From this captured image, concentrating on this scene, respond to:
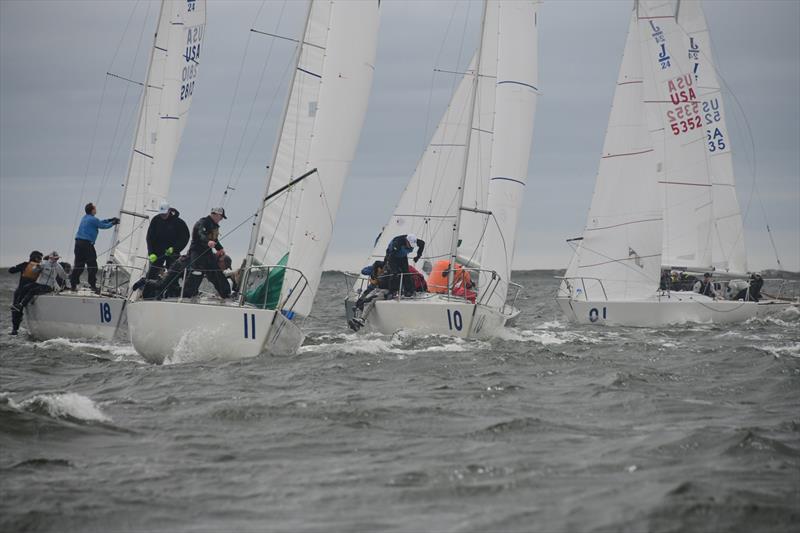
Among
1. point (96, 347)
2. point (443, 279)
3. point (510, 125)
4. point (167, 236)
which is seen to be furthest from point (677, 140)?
point (96, 347)

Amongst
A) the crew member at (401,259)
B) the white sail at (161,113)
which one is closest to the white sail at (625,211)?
the crew member at (401,259)

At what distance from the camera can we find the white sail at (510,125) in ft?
69.3

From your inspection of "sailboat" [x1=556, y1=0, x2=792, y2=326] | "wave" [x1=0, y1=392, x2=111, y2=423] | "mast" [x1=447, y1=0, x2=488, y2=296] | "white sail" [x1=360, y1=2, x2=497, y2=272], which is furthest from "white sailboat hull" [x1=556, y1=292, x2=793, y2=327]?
"wave" [x1=0, y1=392, x2=111, y2=423]

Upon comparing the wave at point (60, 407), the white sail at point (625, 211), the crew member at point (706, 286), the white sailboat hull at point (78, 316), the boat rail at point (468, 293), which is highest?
the white sail at point (625, 211)

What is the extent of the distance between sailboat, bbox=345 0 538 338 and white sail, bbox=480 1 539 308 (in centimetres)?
2

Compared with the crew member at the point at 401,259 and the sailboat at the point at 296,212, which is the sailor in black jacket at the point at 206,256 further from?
the crew member at the point at 401,259

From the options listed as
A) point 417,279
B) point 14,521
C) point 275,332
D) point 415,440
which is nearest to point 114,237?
point 417,279

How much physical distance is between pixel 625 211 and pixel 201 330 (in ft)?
54.5

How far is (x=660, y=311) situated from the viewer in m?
26.7

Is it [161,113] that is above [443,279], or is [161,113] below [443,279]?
above

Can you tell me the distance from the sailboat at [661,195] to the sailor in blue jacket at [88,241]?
41.1ft

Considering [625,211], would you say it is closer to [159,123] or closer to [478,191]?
[478,191]

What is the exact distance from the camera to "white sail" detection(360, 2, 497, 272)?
2444cm

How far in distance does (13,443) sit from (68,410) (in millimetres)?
1133
